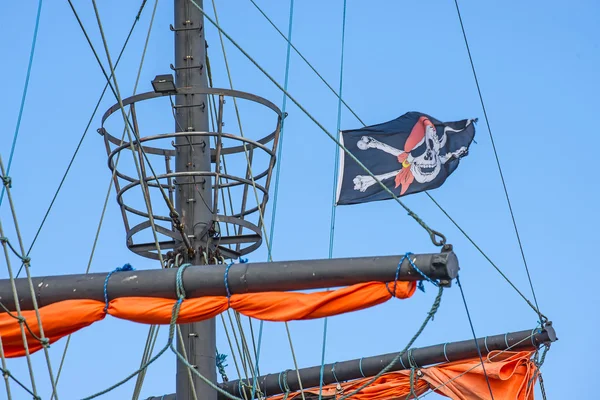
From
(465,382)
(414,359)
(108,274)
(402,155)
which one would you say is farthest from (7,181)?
(465,382)

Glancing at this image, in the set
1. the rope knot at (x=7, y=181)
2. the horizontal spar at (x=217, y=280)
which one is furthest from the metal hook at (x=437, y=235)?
the rope knot at (x=7, y=181)

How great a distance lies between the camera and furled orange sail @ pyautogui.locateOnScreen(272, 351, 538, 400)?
51.9 ft

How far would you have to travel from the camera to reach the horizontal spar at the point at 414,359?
1584 centimetres

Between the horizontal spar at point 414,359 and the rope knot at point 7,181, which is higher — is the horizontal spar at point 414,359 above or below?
below

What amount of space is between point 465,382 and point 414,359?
675 mm

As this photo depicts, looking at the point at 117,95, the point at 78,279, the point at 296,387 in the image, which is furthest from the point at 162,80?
the point at 296,387

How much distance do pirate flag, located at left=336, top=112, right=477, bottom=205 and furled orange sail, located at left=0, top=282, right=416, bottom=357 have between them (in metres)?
2.60

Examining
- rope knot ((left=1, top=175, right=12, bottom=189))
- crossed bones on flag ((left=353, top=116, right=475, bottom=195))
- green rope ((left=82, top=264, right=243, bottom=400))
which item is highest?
crossed bones on flag ((left=353, top=116, right=475, bottom=195))

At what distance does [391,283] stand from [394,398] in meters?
5.71

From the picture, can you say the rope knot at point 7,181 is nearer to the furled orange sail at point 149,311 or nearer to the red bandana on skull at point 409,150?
the furled orange sail at point 149,311

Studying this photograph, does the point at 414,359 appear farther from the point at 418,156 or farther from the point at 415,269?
the point at 415,269

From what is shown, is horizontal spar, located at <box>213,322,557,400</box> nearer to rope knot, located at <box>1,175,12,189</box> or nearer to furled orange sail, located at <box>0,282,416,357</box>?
furled orange sail, located at <box>0,282,416,357</box>

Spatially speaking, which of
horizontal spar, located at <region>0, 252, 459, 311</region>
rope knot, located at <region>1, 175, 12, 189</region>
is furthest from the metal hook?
rope knot, located at <region>1, 175, 12, 189</region>

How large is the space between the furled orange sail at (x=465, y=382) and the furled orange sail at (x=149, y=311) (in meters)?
4.93
